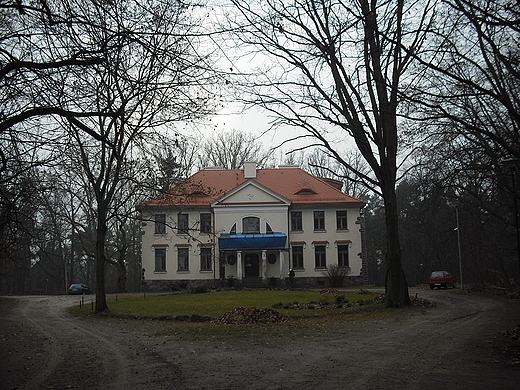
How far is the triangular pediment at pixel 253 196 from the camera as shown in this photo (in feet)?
148

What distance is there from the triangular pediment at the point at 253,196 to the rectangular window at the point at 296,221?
1983 mm

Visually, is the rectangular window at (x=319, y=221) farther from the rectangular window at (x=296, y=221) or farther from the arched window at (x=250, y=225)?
the arched window at (x=250, y=225)

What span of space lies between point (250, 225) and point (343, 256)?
894 cm

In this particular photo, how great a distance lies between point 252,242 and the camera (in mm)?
42969

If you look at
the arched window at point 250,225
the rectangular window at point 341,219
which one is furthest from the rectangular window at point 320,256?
the arched window at point 250,225

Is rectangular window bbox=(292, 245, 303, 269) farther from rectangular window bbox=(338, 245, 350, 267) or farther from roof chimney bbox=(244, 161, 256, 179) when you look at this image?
roof chimney bbox=(244, 161, 256, 179)

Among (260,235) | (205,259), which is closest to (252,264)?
(260,235)

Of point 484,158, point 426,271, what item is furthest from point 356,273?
point 484,158

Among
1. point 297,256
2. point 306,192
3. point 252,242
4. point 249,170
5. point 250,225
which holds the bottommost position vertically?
point 297,256

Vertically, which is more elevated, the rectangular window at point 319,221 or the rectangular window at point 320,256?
the rectangular window at point 319,221

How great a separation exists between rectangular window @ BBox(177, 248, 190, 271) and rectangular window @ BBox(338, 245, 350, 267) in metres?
13.8

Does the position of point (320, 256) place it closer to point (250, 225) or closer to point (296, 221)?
point (296, 221)

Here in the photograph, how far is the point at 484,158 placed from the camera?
2242cm

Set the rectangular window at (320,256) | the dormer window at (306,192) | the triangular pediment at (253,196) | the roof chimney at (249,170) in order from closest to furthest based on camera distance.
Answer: the triangular pediment at (253,196)
the rectangular window at (320,256)
the roof chimney at (249,170)
the dormer window at (306,192)
